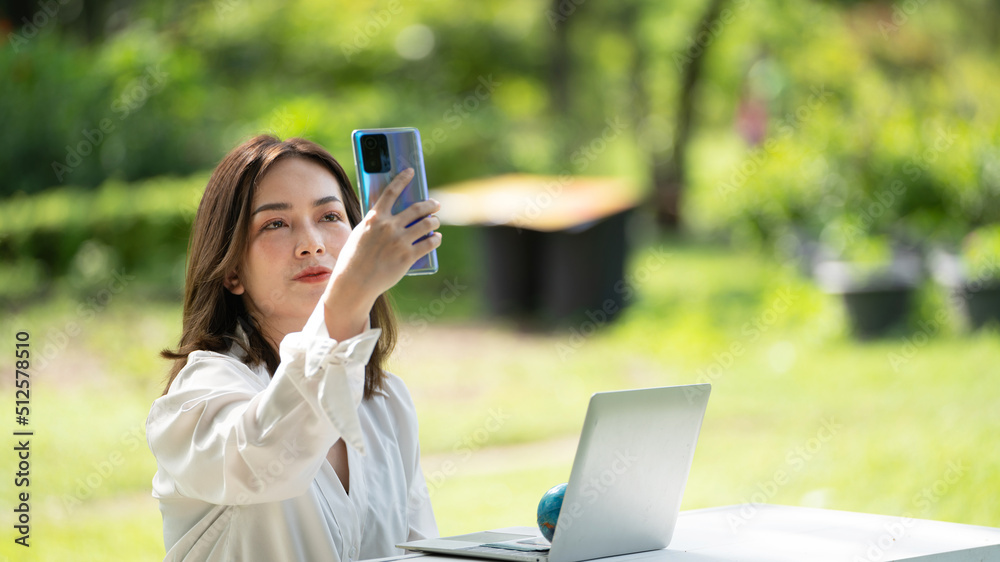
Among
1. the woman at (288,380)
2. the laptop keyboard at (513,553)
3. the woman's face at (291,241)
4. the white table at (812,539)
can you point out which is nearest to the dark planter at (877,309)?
the white table at (812,539)

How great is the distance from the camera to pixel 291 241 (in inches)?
88.4

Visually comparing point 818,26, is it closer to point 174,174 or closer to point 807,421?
point 174,174

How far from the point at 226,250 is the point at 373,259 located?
73 cm

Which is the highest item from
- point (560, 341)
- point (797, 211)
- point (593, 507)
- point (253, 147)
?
point (253, 147)

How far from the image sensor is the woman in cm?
173

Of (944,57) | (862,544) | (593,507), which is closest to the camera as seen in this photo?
(593,507)

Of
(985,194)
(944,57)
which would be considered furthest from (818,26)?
(985,194)

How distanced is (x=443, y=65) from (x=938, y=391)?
50.9 ft

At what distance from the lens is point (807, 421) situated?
702cm

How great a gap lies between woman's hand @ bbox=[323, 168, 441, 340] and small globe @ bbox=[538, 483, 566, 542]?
555mm

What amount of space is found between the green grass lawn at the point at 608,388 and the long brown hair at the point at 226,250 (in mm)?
3014

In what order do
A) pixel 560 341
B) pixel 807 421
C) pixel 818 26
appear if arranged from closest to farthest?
pixel 807 421 → pixel 560 341 → pixel 818 26

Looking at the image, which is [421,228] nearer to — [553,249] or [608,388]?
[608,388]

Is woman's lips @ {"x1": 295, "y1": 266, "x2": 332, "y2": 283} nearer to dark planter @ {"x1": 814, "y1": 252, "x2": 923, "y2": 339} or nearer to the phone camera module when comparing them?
the phone camera module
